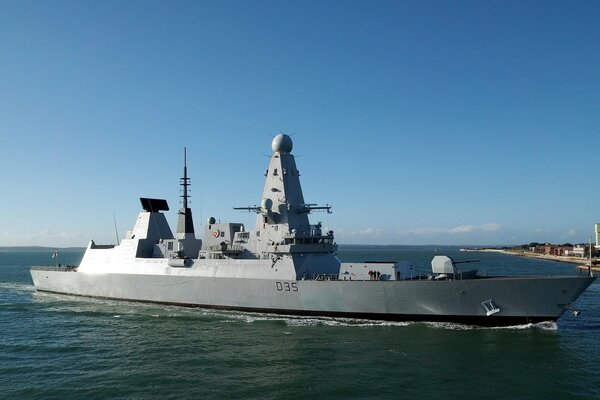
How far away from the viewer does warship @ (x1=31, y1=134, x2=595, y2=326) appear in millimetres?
18844

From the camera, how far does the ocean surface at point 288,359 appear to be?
1268cm

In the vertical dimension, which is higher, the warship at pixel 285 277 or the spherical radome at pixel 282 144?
the spherical radome at pixel 282 144

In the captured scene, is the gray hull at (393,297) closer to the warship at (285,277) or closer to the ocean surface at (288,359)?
the warship at (285,277)

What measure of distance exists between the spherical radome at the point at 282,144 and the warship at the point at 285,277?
0.06 meters

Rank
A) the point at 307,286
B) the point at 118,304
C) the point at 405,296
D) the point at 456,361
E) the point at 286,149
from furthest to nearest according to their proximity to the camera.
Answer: the point at 118,304
the point at 286,149
the point at 307,286
the point at 405,296
the point at 456,361

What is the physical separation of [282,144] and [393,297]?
32.4 feet

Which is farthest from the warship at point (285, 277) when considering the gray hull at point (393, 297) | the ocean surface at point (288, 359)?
the ocean surface at point (288, 359)

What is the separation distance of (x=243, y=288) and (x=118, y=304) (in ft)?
29.9

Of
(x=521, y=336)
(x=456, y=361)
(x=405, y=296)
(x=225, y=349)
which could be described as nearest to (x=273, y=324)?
(x=225, y=349)

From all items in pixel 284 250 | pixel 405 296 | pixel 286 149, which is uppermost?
pixel 286 149

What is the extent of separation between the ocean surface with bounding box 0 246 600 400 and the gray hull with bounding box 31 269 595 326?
1.59ft

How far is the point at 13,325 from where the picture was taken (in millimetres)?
21641

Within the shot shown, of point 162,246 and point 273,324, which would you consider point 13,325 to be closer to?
point 162,246

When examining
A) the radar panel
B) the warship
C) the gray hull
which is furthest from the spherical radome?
the radar panel
